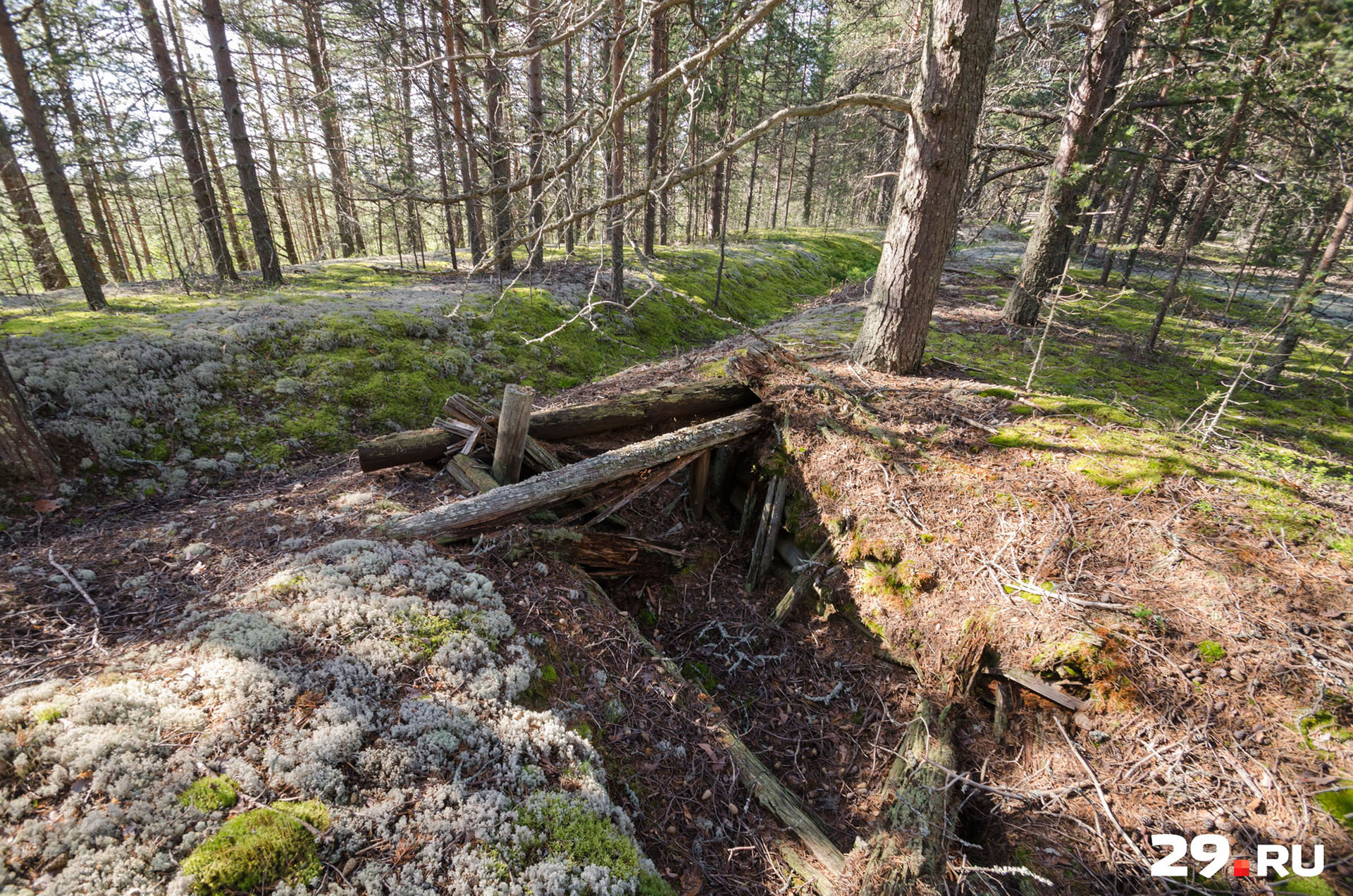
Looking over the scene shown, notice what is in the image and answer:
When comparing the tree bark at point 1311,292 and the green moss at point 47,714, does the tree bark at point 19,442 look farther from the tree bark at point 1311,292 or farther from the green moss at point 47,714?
the tree bark at point 1311,292

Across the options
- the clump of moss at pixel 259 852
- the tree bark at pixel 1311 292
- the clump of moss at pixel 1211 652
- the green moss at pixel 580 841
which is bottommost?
the green moss at pixel 580 841

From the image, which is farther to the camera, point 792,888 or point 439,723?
point 792,888

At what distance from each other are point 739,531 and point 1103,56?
10.2 metres

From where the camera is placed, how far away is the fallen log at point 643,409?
5754 millimetres

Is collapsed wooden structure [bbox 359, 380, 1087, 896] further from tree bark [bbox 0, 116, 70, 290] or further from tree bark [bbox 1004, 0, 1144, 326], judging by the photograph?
tree bark [bbox 0, 116, 70, 290]

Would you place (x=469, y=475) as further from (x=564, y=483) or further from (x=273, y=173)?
(x=273, y=173)

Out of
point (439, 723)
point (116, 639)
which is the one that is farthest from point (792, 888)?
point (116, 639)

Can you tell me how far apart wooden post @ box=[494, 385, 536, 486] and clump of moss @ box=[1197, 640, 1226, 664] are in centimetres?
534

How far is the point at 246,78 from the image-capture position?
12.4 m

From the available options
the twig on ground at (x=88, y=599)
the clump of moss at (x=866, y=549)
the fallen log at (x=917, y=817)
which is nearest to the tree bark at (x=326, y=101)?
the twig on ground at (x=88, y=599)

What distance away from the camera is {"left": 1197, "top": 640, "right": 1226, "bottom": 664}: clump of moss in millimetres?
3184

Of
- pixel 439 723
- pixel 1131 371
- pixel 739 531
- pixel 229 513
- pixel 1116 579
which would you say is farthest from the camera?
pixel 1131 371

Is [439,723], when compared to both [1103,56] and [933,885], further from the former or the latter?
[1103,56]

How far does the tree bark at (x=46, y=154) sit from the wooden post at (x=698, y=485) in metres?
12.4
